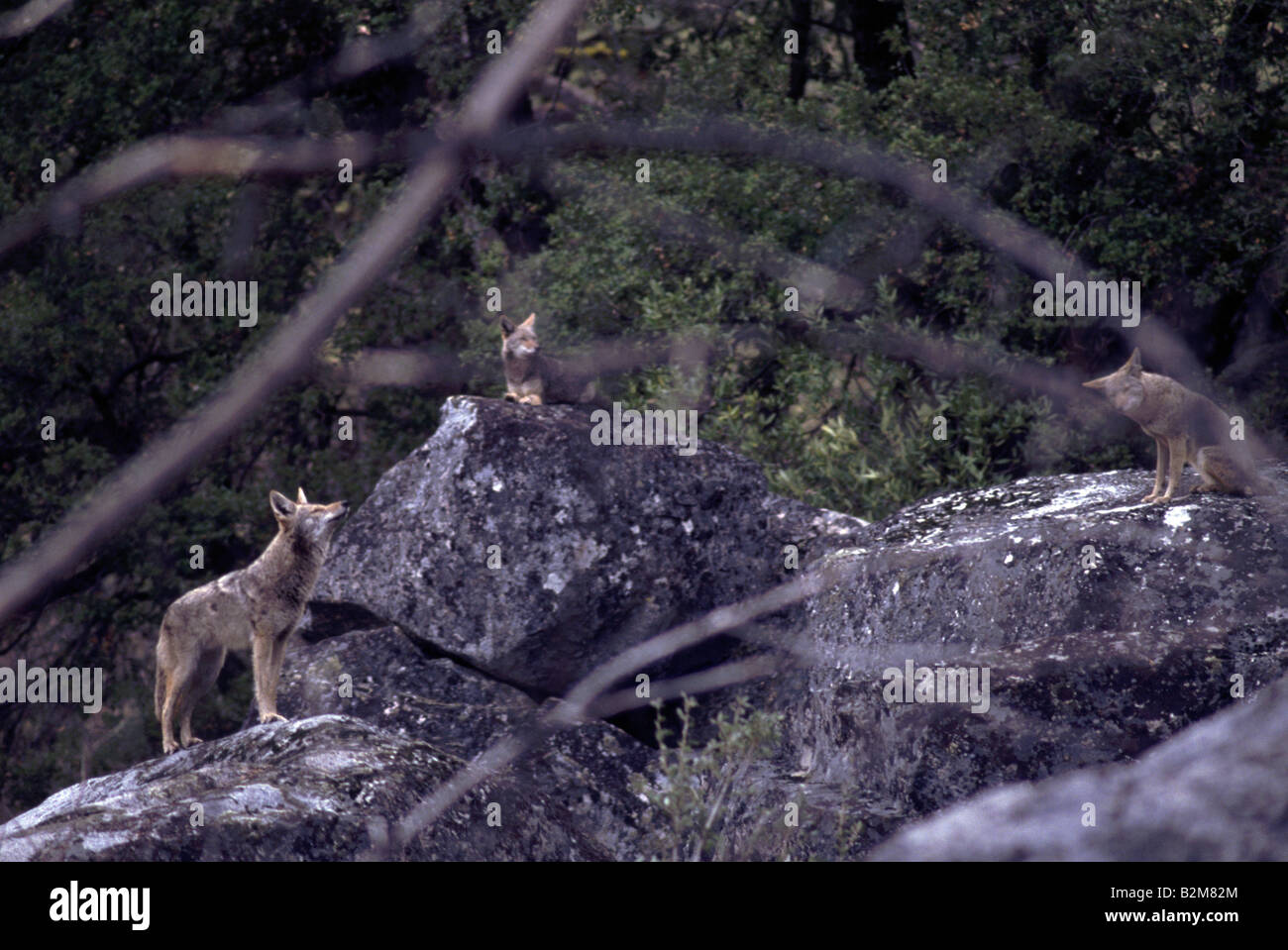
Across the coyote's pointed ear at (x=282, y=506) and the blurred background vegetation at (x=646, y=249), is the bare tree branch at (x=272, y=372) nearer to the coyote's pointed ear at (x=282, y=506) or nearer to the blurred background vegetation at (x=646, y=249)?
the coyote's pointed ear at (x=282, y=506)

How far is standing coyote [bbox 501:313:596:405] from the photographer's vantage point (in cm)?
1101

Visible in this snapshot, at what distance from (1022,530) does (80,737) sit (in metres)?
11.0

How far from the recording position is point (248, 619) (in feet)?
27.5

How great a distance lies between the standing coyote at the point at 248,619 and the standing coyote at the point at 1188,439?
5.02 meters

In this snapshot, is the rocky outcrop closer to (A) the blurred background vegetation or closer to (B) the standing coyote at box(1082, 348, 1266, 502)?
(B) the standing coyote at box(1082, 348, 1266, 502)

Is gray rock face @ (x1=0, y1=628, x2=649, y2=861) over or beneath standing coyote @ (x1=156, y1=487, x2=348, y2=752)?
beneath

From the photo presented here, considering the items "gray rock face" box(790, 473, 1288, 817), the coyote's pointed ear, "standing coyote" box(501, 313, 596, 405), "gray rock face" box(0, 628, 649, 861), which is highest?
"standing coyote" box(501, 313, 596, 405)

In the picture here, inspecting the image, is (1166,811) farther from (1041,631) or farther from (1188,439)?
(1188,439)

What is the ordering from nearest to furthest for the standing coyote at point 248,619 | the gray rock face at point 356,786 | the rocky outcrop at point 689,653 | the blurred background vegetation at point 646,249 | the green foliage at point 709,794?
the gray rock face at point 356,786, the green foliage at point 709,794, the rocky outcrop at point 689,653, the standing coyote at point 248,619, the blurred background vegetation at point 646,249

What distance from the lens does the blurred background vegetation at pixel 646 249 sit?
13320 mm

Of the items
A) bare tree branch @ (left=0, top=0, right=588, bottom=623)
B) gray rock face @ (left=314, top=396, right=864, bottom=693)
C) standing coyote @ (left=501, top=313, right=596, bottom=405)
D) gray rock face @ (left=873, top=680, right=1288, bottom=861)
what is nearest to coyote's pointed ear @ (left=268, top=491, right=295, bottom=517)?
gray rock face @ (left=314, top=396, right=864, bottom=693)

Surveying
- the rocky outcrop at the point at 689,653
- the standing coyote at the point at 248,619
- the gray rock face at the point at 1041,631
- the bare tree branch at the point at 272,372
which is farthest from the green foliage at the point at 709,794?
the standing coyote at the point at 248,619

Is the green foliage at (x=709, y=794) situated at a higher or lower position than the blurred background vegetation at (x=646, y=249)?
lower

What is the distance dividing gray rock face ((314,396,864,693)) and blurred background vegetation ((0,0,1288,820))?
3.01m
